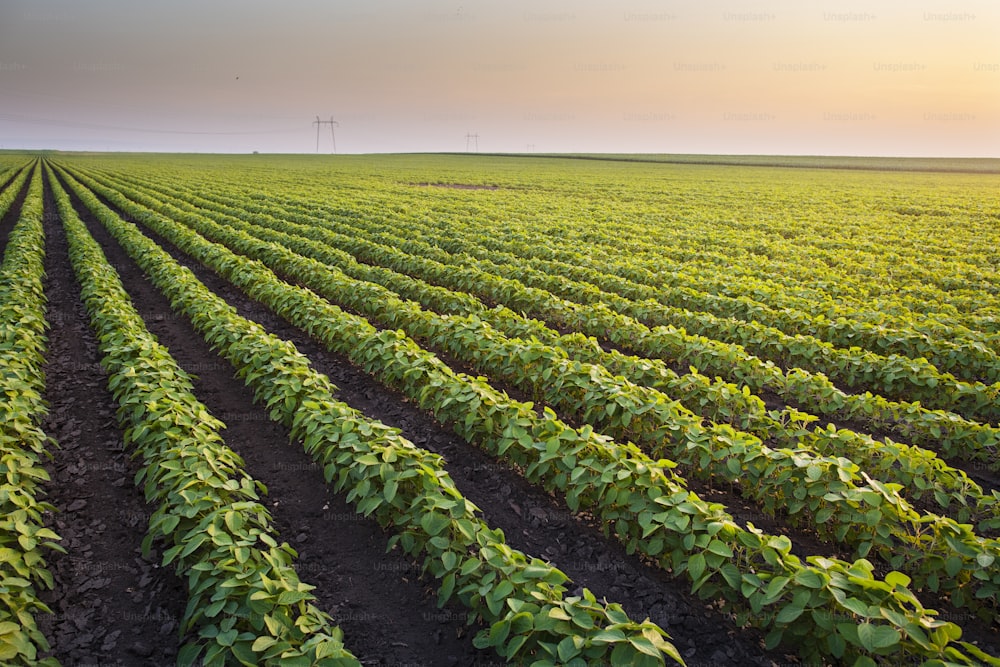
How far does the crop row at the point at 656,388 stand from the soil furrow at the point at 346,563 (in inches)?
113

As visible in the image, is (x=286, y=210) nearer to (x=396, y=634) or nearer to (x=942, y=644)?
(x=396, y=634)

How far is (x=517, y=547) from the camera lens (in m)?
5.16

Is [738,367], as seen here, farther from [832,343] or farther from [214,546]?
[214,546]

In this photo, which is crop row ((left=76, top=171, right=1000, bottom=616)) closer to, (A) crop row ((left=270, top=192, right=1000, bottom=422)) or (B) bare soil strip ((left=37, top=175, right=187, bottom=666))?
(A) crop row ((left=270, top=192, right=1000, bottom=422))

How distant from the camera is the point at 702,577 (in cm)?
415

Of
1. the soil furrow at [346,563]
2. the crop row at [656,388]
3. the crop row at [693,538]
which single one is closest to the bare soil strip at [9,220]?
the crop row at [656,388]

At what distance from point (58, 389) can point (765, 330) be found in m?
11.1

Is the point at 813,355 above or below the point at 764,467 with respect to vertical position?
above

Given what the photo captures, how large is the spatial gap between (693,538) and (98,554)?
5.17 metres

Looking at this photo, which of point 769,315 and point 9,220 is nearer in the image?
point 769,315

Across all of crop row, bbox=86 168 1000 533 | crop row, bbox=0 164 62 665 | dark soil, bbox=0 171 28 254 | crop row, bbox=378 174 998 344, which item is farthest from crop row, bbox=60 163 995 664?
dark soil, bbox=0 171 28 254

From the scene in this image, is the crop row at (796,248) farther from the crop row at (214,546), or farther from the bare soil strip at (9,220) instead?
the bare soil strip at (9,220)

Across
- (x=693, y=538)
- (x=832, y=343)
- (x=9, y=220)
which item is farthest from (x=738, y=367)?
(x=9, y=220)

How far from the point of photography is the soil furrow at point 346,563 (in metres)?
4.17
